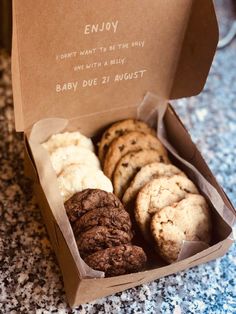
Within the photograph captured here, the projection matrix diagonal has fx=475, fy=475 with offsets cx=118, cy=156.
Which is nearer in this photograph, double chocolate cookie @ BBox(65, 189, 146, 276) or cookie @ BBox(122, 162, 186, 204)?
double chocolate cookie @ BBox(65, 189, 146, 276)

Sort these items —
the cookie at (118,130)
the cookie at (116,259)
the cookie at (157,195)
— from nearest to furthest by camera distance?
1. the cookie at (116,259)
2. the cookie at (157,195)
3. the cookie at (118,130)

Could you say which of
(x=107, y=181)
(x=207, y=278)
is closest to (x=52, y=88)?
(x=107, y=181)

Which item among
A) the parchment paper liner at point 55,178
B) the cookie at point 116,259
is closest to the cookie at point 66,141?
the parchment paper liner at point 55,178

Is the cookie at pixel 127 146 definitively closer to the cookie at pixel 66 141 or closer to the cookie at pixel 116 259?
the cookie at pixel 66 141

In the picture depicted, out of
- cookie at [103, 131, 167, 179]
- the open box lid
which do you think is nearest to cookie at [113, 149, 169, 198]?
cookie at [103, 131, 167, 179]

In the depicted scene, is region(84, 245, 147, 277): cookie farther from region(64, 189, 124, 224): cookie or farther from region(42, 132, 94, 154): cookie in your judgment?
region(42, 132, 94, 154): cookie

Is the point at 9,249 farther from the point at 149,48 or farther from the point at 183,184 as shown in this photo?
the point at 149,48

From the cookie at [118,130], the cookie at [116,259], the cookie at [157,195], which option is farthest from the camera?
the cookie at [118,130]
